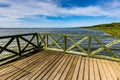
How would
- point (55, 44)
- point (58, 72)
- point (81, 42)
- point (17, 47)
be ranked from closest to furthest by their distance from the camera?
point (58, 72) < point (17, 47) < point (55, 44) < point (81, 42)

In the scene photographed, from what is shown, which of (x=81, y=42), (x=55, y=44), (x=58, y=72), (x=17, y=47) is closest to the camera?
(x=58, y=72)

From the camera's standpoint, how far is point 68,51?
6574 mm

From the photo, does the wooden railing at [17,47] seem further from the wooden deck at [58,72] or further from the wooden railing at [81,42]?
the wooden deck at [58,72]

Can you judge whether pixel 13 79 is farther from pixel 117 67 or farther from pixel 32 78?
pixel 117 67

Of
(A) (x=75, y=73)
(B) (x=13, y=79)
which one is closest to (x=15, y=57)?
(B) (x=13, y=79)

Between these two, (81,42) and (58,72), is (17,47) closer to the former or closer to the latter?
(58,72)

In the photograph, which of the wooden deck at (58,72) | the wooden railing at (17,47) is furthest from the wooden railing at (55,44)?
the wooden deck at (58,72)

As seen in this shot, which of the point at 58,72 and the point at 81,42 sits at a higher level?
the point at 81,42

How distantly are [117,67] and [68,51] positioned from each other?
2.84m

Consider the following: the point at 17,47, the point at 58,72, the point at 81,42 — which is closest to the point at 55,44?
the point at 81,42

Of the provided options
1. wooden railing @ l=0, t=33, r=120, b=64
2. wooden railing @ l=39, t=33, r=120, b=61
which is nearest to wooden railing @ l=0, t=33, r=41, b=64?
wooden railing @ l=0, t=33, r=120, b=64

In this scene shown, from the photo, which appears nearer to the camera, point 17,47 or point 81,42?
point 17,47

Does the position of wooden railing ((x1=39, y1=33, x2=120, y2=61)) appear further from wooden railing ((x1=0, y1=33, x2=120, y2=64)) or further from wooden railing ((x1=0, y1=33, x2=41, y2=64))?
wooden railing ((x1=0, y1=33, x2=41, y2=64))

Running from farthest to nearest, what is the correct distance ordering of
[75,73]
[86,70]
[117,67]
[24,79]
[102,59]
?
[102,59], [117,67], [86,70], [75,73], [24,79]
